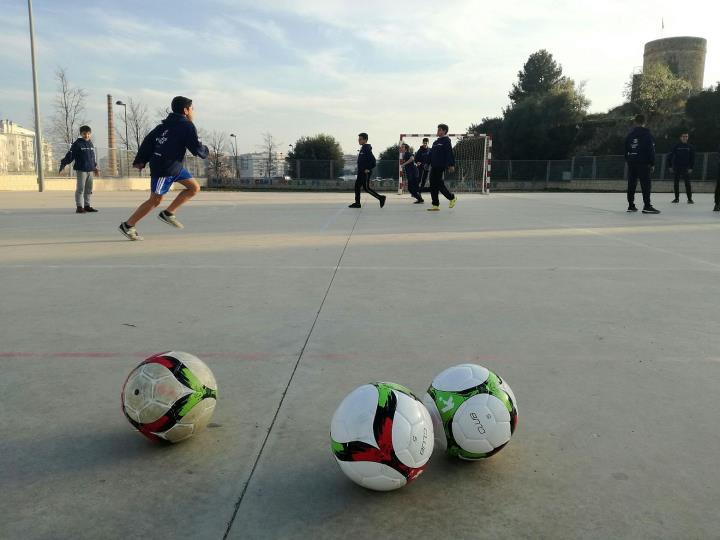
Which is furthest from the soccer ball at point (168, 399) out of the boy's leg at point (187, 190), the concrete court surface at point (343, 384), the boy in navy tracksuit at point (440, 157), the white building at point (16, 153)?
the white building at point (16, 153)

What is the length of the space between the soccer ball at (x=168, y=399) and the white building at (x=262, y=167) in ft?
138

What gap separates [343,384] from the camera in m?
2.84

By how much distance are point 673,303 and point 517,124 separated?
4480cm

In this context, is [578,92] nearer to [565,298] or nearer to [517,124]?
[517,124]

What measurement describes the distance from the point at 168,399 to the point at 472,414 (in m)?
1.21

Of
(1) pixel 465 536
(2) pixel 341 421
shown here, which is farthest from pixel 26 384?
(1) pixel 465 536

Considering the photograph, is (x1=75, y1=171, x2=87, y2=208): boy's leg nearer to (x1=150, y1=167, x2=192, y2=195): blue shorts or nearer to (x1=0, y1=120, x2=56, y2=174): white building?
(x1=150, y1=167, x2=192, y2=195): blue shorts

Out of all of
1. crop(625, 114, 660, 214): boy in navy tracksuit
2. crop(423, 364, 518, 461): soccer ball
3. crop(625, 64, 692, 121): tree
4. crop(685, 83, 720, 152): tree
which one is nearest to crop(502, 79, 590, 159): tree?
crop(625, 64, 692, 121): tree

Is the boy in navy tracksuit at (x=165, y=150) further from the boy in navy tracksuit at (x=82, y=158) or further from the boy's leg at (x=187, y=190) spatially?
the boy in navy tracksuit at (x=82, y=158)

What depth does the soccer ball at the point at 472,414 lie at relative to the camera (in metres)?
2.10

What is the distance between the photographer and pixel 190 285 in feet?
17.0

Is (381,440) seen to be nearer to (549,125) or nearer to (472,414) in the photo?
(472,414)

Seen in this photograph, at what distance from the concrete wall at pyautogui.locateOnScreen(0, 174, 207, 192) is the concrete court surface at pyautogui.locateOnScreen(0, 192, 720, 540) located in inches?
932

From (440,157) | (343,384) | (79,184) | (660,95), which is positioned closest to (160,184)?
(79,184)
